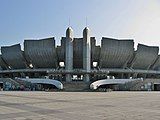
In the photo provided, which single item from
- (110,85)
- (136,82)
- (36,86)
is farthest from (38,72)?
(136,82)

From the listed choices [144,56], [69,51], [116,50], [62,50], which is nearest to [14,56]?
[62,50]

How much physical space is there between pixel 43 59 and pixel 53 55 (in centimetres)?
483

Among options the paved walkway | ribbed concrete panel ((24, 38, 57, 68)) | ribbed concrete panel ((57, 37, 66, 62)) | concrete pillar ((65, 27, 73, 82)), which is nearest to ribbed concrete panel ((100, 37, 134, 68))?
concrete pillar ((65, 27, 73, 82))

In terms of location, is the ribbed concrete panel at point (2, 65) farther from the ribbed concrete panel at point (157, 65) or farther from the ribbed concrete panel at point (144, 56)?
the ribbed concrete panel at point (157, 65)

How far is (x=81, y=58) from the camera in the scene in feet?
309

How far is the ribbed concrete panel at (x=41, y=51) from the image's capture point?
91.0m

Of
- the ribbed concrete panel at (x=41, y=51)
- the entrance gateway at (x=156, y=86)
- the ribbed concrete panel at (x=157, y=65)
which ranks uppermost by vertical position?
the ribbed concrete panel at (x=41, y=51)

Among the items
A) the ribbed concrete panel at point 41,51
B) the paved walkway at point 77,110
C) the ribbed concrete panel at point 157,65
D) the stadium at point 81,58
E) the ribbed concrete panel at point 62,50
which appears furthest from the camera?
the ribbed concrete panel at point 157,65

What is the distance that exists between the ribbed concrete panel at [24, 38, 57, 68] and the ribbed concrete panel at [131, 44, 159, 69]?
92.4 feet

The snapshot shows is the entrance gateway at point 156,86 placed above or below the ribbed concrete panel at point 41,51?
below

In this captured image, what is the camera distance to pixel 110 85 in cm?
8169

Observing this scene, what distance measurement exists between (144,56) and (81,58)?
2172 centimetres

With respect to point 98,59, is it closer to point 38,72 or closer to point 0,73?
point 38,72

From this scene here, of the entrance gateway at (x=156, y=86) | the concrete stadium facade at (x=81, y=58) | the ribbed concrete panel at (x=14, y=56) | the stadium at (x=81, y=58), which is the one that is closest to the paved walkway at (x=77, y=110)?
the entrance gateway at (x=156, y=86)
